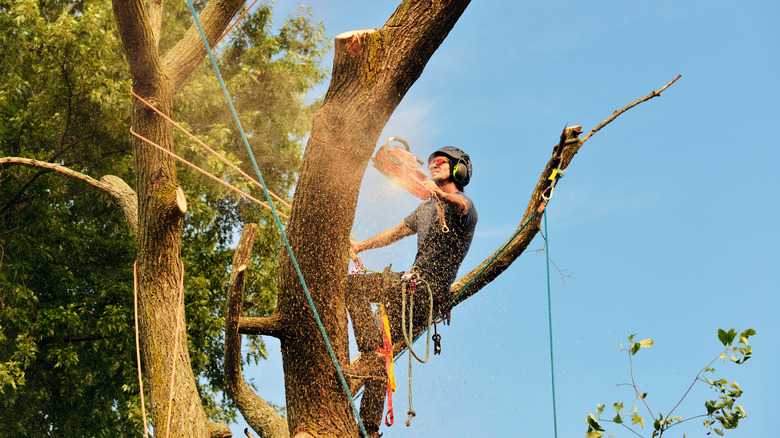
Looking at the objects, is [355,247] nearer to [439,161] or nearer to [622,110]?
[439,161]

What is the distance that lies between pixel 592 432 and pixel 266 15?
9.36 metres

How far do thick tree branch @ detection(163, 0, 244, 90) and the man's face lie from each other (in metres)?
2.78

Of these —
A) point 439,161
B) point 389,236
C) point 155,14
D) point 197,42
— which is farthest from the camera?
point 155,14

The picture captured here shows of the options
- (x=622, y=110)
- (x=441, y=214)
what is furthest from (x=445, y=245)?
(x=622, y=110)

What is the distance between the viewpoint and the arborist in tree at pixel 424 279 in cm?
330

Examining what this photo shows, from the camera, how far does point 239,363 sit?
4203mm

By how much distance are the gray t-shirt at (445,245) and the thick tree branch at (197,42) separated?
9.63 feet

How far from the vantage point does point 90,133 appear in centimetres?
883

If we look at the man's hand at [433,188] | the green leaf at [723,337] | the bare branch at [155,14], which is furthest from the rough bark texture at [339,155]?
Answer: the bare branch at [155,14]

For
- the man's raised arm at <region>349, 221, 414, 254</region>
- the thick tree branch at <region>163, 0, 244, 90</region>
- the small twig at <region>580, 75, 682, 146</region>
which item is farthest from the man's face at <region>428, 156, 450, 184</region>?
the thick tree branch at <region>163, 0, 244, 90</region>

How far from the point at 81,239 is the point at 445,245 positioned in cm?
666

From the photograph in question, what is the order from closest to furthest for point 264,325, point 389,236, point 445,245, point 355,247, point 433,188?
point 264,325
point 433,188
point 445,245
point 355,247
point 389,236

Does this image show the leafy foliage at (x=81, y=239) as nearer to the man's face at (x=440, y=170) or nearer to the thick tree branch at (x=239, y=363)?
the thick tree branch at (x=239, y=363)

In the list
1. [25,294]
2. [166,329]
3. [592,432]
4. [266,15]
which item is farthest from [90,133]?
[592,432]
